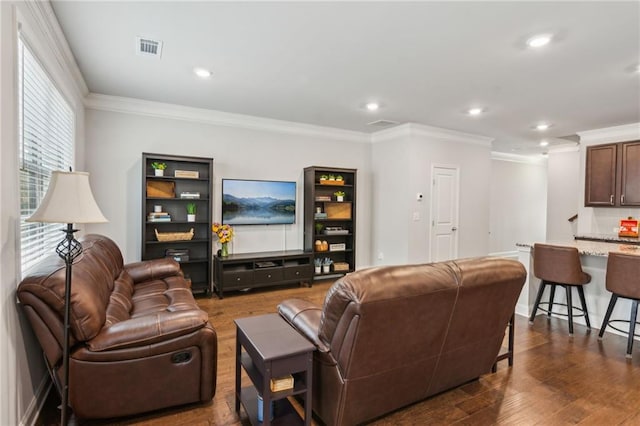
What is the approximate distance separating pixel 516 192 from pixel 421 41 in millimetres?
7219

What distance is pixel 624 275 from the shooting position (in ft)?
9.73

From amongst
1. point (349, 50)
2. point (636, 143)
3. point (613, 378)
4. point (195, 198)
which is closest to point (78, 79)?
point (195, 198)

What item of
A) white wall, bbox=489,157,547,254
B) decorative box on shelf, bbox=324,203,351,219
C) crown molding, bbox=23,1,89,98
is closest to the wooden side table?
crown molding, bbox=23,1,89,98

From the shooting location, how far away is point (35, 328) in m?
1.76

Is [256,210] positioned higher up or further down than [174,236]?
higher up

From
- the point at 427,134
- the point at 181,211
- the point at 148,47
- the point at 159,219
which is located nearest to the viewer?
the point at 148,47

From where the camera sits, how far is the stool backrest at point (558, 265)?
336cm

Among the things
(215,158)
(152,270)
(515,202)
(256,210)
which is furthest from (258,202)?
(515,202)

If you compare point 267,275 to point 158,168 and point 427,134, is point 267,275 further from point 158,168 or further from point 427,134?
point 427,134

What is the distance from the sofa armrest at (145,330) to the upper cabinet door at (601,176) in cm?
625

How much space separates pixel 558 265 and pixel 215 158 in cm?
451

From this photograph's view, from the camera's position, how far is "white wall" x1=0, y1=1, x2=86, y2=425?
1.63 metres

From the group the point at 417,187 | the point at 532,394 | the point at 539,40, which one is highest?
the point at 539,40

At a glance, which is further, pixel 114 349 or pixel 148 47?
pixel 148 47
